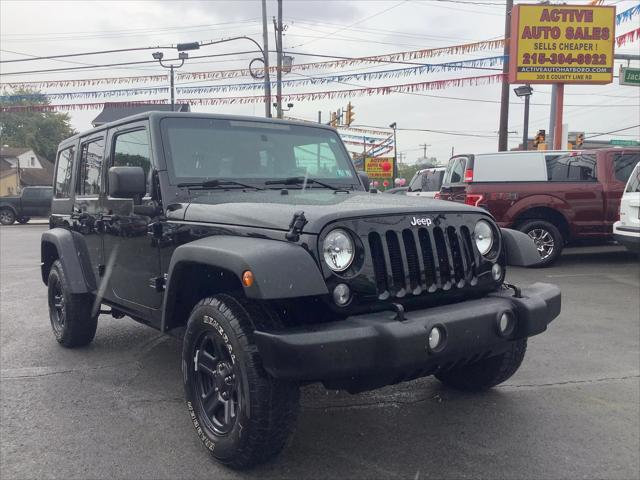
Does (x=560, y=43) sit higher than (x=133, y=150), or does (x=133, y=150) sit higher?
(x=560, y=43)

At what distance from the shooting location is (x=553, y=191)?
9.99m

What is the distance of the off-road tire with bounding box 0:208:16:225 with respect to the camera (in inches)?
999

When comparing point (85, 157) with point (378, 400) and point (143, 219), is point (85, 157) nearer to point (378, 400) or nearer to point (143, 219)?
point (143, 219)

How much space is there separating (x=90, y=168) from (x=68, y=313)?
1249mm

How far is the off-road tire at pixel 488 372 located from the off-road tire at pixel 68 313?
9.90 ft

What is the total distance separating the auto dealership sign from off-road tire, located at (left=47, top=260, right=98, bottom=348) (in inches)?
635

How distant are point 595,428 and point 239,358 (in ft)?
7.41

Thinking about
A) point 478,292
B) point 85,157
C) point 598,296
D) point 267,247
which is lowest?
point 598,296

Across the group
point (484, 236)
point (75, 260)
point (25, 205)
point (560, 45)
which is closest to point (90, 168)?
point (75, 260)

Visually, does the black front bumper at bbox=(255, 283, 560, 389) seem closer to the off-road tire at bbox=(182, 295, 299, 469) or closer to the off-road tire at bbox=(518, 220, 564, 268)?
the off-road tire at bbox=(182, 295, 299, 469)

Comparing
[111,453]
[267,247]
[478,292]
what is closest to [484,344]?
[478,292]

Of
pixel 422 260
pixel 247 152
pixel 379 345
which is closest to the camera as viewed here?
pixel 379 345

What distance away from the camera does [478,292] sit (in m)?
3.25

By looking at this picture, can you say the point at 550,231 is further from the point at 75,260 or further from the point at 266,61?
the point at 266,61
